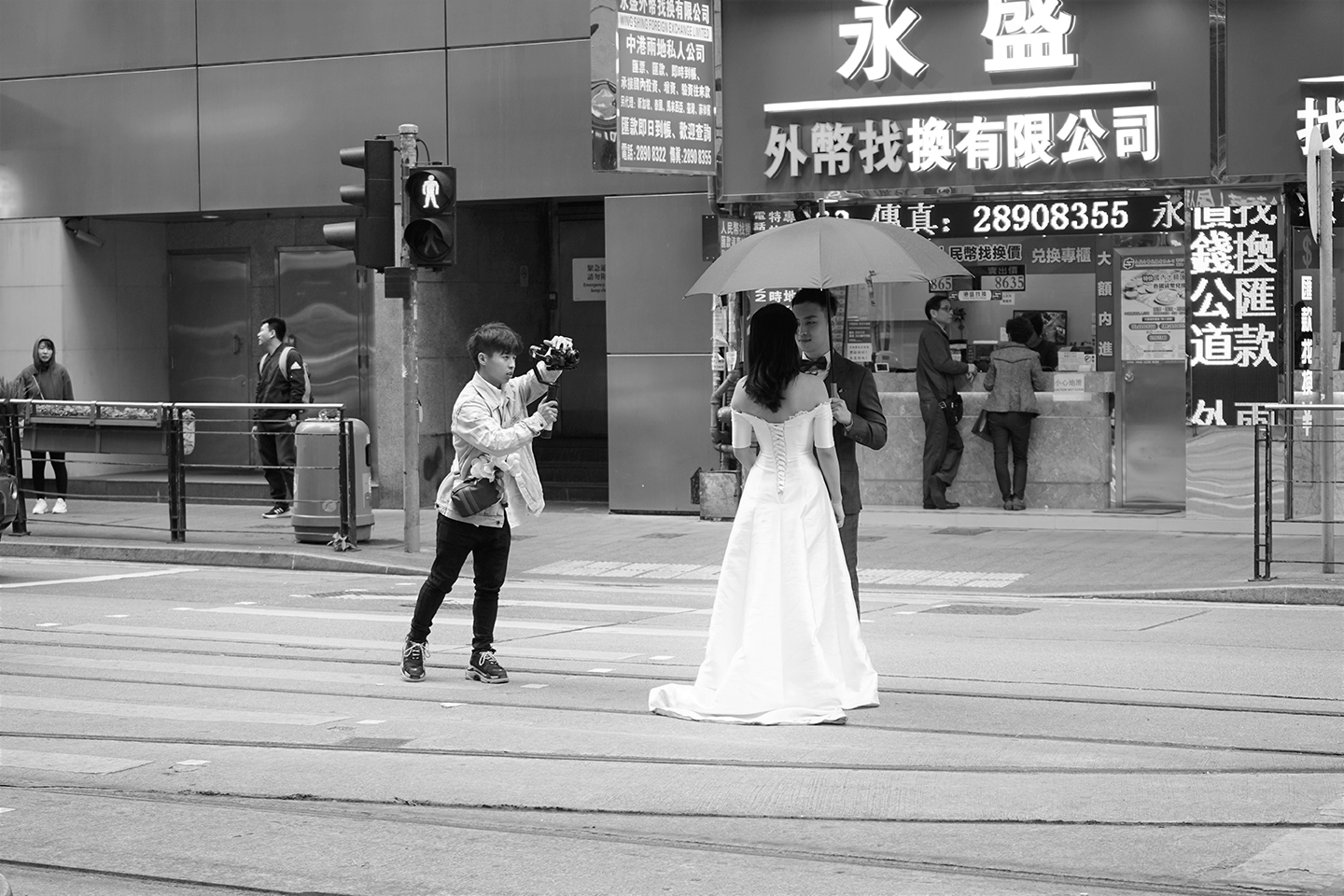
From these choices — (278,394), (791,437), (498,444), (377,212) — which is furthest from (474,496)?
(278,394)

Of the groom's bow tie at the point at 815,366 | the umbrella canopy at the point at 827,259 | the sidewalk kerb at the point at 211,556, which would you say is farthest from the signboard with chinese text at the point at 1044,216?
the groom's bow tie at the point at 815,366

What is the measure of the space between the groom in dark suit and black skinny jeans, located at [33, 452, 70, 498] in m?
11.0

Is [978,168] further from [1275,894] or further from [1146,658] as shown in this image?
[1275,894]

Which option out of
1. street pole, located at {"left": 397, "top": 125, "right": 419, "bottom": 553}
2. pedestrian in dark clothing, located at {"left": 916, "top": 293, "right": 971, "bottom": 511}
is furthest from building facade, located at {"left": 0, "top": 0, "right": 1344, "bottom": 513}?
street pole, located at {"left": 397, "top": 125, "right": 419, "bottom": 553}

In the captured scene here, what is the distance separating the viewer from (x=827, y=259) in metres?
8.08

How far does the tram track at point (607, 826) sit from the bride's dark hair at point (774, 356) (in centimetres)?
238

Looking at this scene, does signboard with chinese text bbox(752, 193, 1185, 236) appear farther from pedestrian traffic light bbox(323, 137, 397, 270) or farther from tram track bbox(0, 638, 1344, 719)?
tram track bbox(0, 638, 1344, 719)

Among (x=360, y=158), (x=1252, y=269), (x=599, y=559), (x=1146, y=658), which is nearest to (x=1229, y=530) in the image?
(x=1252, y=269)

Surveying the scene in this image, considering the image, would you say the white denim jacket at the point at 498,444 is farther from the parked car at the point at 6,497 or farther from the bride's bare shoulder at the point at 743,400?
the parked car at the point at 6,497

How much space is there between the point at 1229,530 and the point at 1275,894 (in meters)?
11.2

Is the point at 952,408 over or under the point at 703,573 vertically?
over

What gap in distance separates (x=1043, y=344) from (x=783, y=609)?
32.6ft

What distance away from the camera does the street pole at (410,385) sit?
14938 millimetres

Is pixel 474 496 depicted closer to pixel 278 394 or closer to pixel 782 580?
pixel 782 580
